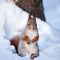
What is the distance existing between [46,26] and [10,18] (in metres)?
0.55

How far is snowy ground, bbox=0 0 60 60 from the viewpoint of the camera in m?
4.17

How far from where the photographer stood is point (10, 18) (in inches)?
193

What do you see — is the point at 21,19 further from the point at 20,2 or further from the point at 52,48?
the point at 52,48

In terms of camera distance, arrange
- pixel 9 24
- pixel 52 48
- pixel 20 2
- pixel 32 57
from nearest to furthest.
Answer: pixel 32 57 < pixel 52 48 < pixel 9 24 < pixel 20 2

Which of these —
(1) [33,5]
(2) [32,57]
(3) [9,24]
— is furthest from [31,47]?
(1) [33,5]

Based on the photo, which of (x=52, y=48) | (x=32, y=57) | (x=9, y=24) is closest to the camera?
(x=32, y=57)

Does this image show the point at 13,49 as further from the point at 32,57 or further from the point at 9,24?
the point at 9,24

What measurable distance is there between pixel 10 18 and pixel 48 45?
2.32 ft

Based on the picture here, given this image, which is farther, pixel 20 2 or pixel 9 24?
pixel 20 2

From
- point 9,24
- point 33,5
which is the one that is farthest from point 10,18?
point 33,5

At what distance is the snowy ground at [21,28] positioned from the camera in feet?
13.7

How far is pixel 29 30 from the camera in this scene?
4.27 m

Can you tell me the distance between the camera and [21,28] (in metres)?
4.81

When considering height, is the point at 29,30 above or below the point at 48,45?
above
